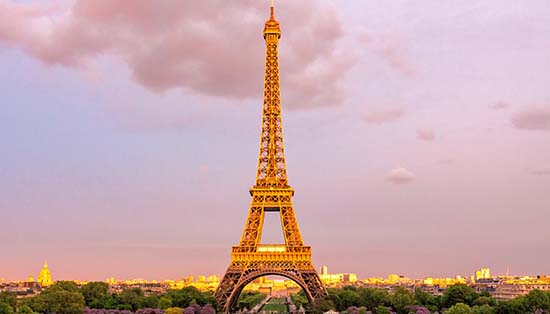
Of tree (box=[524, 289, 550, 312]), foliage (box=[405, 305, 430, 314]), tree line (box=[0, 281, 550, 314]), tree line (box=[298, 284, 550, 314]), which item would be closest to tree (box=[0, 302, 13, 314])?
tree line (box=[0, 281, 550, 314])

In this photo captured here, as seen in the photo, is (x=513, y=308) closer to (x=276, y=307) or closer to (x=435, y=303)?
(x=435, y=303)

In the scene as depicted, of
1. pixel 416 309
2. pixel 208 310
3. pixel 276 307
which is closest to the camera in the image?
pixel 208 310

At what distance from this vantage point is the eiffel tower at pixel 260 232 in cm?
7662

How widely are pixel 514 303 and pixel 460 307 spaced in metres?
4.80

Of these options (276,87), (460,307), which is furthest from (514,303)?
(276,87)

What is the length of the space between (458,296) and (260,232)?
24345 mm

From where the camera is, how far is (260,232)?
78625 mm

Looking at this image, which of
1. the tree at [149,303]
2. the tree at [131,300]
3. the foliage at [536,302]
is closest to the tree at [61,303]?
the tree at [131,300]

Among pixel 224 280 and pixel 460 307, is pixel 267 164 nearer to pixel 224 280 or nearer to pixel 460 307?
pixel 224 280

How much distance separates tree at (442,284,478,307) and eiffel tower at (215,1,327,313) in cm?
1653

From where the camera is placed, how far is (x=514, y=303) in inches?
2576

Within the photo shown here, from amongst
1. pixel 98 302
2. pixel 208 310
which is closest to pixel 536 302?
pixel 208 310

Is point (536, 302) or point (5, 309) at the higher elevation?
point (5, 309)

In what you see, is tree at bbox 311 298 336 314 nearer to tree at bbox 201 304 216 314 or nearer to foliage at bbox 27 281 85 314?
tree at bbox 201 304 216 314
